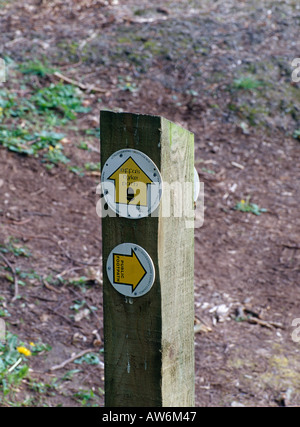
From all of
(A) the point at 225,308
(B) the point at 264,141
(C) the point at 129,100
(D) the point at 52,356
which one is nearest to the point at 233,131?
(B) the point at 264,141

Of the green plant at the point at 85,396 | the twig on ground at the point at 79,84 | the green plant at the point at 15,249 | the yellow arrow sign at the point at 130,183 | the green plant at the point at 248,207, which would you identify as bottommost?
the green plant at the point at 85,396

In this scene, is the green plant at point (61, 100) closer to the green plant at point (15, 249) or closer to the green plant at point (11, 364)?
the green plant at point (15, 249)

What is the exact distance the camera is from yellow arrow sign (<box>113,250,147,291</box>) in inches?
70.0

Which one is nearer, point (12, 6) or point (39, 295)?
point (39, 295)

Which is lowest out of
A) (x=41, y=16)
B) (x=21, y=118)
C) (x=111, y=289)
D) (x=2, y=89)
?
(x=111, y=289)

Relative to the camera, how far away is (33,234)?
4574 millimetres

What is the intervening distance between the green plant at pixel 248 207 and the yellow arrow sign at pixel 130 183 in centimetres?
390

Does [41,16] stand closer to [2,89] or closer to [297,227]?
[2,89]

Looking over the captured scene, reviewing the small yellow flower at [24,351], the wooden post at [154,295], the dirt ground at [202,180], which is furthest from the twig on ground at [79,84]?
the wooden post at [154,295]

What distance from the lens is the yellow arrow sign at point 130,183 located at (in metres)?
1.72

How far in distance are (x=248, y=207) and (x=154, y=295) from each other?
395 centimetres

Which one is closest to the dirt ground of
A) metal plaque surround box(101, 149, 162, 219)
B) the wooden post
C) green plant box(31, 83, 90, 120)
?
green plant box(31, 83, 90, 120)

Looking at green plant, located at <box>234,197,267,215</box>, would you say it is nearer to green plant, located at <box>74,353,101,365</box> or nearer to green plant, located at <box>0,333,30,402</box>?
green plant, located at <box>74,353,101,365</box>

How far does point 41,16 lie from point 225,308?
563 cm
